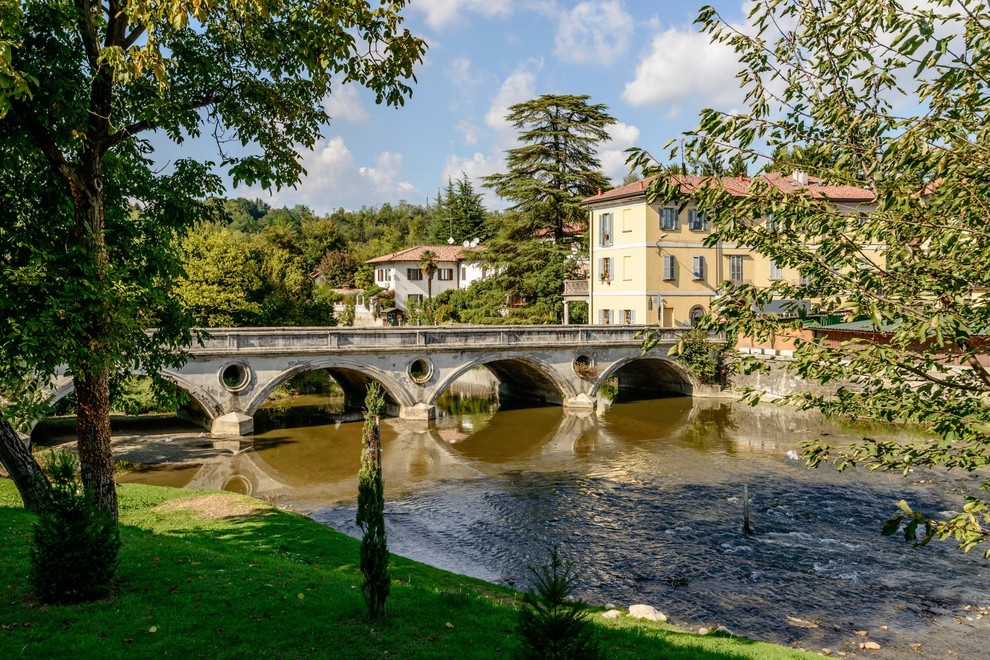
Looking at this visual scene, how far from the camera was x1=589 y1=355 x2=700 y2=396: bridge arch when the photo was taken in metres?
43.3

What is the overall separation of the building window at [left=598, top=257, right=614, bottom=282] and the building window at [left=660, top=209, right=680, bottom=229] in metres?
4.65

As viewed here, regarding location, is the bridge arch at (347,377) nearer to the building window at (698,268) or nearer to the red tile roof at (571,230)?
the red tile roof at (571,230)

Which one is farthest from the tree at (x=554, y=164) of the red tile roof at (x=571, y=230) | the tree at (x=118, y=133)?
the tree at (x=118, y=133)

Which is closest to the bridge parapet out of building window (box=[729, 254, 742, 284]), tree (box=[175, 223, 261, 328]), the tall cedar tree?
tree (box=[175, 223, 261, 328])

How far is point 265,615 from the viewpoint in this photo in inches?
413

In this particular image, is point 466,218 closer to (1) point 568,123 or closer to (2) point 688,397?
(1) point 568,123

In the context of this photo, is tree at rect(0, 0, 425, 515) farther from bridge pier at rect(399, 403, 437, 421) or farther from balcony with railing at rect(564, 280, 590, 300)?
balcony with railing at rect(564, 280, 590, 300)

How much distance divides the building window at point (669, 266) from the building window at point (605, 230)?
4270mm

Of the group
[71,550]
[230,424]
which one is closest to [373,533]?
[71,550]

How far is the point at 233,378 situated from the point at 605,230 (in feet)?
92.7

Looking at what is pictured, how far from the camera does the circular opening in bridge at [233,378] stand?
110ft

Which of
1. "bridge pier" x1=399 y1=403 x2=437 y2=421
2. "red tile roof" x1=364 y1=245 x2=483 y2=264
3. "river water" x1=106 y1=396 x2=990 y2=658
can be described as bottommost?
"river water" x1=106 y1=396 x2=990 y2=658

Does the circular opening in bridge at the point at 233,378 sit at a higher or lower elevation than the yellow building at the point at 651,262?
lower

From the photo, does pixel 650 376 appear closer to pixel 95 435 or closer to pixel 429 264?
pixel 429 264
